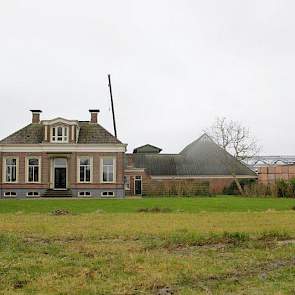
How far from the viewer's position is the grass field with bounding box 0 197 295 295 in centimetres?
751

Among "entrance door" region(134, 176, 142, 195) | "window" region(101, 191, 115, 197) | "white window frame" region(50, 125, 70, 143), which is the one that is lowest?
"window" region(101, 191, 115, 197)

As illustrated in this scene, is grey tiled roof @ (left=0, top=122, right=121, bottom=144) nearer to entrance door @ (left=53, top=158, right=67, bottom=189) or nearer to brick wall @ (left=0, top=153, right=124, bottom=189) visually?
brick wall @ (left=0, top=153, right=124, bottom=189)

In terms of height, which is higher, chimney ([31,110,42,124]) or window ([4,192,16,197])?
chimney ([31,110,42,124])

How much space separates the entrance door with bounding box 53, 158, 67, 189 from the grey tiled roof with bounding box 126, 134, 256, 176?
37.6 feet

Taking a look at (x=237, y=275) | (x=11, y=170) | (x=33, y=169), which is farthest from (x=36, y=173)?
(x=237, y=275)

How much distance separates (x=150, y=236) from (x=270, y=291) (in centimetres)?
636

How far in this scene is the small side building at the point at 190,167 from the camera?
4959 cm

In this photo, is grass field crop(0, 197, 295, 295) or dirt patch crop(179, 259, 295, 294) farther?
dirt patch crop(179, 259, 295, 294)

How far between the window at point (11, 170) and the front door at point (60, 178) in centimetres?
341

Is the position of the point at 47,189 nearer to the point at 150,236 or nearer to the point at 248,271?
the point at 150,236

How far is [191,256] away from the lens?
10.1 metres

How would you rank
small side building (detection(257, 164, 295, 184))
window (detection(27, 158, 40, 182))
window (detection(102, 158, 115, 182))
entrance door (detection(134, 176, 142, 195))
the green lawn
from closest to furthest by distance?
the green lawn → window (detection(27, 158, 40, 182)) → window (detection(102, 158, 115, 182)) → small side building (detection(257, 164, 295, 184)) → entrance door (detection(134, 176, 142, 195))

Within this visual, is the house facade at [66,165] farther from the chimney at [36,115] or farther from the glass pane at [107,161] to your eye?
the chimney at [36,115]

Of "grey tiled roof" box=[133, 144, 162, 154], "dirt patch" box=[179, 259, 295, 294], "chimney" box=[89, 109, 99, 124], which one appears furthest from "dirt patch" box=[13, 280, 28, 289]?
"grey tiled roof" box=[133, 144, 162, 154]
